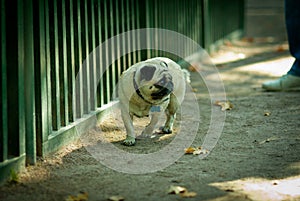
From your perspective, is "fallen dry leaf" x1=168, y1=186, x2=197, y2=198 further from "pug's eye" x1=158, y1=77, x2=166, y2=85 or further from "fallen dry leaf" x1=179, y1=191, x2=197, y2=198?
"pug's eye" x1=158, y1=77, x2=166, y2=85

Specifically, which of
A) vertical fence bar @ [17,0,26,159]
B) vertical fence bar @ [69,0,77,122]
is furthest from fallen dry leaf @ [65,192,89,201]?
vertical fence bar @ [69,0,77,122]

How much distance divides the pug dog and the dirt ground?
176 millimetres

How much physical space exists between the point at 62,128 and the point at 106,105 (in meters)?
1.11

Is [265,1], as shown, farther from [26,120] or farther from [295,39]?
[26,120]

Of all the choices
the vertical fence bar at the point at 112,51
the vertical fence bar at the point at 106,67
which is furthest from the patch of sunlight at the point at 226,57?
the vertical fence bar at the point at 106,67

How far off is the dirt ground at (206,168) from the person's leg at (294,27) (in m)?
0.80

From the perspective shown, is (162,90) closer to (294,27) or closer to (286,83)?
(286,83)

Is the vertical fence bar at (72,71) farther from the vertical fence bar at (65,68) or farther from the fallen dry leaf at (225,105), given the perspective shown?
the fallen dry leaf at (225,105)

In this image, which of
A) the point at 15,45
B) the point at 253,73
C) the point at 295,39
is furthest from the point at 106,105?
the point at 253,73

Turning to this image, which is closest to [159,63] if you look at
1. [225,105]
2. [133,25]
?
[225,105]

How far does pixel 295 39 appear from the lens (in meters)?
6.91

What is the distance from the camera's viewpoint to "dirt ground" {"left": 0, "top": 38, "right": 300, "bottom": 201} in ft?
11.1

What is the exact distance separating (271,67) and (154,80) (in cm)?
524

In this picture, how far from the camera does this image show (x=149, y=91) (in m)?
4.26
